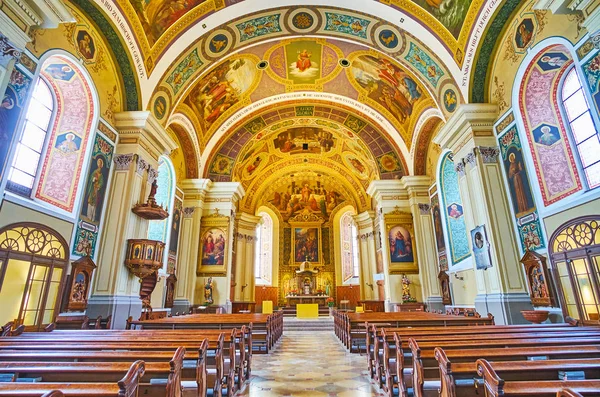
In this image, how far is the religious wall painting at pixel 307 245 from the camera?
950 inches

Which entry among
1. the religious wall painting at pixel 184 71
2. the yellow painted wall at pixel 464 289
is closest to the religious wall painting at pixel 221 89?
the religious wall painting at pixel 184 71

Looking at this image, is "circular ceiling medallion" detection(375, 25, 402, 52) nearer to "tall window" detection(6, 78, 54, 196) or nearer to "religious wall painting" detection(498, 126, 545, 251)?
"religious wall painting" detection(498, 126, 545, 251)

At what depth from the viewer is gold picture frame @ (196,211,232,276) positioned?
49.3 ft

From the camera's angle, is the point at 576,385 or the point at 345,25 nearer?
the point at 576,385

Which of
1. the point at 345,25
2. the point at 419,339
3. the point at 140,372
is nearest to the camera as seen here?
the point at 140,372

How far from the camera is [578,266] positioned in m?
6.77

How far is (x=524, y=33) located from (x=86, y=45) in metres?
11.1

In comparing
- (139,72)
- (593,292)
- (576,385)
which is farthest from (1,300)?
(593,292)

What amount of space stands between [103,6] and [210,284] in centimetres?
1063

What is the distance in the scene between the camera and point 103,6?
8211 mm

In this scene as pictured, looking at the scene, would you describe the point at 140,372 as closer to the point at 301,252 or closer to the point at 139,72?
the point at 139,72

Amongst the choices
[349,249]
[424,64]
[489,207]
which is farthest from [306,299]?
[424,64]

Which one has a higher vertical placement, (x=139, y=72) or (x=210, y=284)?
(x=139, y=72)

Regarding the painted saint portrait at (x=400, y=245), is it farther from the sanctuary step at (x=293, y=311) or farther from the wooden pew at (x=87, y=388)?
the wooden pew at (x=87, y=388)
